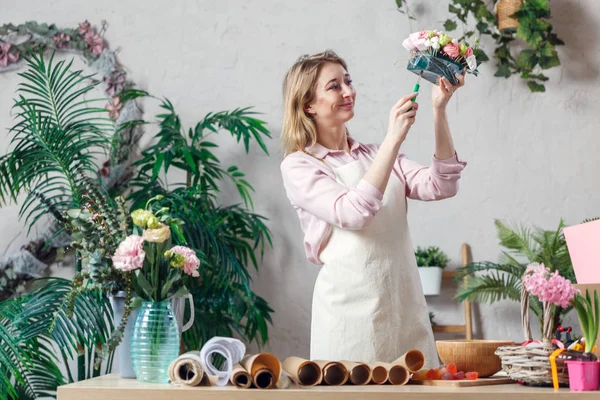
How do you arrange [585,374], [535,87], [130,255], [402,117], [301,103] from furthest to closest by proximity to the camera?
[535,87]
[301,103]
[402,117]
[130,255]
[585,374]

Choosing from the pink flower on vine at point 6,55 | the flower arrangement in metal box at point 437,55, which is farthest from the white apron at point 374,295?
the pink flower on vine at point 6,55

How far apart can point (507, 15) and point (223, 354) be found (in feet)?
9.56

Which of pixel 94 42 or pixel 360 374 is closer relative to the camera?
pixel 360 374

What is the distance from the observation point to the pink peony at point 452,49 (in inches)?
70.3

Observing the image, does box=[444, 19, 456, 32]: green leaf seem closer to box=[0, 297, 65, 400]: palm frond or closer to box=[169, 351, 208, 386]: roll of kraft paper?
box=[0, 297, 65, 400]: palm frond

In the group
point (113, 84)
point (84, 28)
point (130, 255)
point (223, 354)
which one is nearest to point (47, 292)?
point (113, 84)

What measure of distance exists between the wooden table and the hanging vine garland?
251 centimetres

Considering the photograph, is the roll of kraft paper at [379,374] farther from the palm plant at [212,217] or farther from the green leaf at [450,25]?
the green leaf at [450,25]

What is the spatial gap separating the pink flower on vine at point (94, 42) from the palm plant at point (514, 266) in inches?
83.7

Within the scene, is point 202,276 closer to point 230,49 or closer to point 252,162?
point 252,162

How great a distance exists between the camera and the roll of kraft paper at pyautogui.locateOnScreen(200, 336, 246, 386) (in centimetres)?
153

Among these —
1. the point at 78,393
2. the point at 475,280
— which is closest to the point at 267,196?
the point at 475,280

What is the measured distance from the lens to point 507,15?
12.9 feet

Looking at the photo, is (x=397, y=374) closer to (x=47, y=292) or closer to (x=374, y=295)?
(x=374, y=295)
